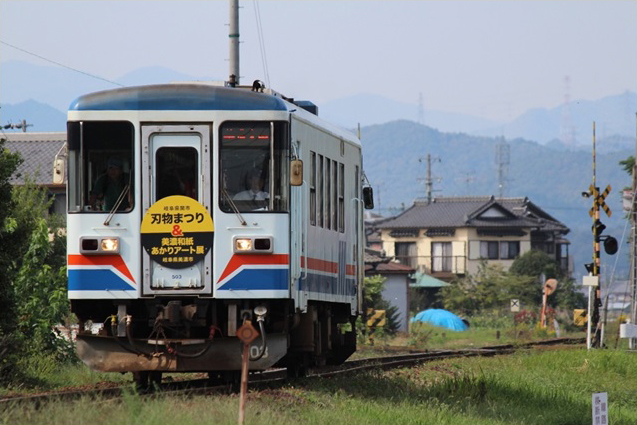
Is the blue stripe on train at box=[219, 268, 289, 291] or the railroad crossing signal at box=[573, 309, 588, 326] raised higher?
the blue stripe on train at box=[219, 268, 289, 291]

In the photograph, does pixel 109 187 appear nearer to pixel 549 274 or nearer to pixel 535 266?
pixel 549 274

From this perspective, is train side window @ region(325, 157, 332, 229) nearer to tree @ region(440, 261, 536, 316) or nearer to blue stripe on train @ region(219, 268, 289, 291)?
blue stripe on train @ region(219, 268, 289, 291)

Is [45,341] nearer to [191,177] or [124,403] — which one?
[191,177]

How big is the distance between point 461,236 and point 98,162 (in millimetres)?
60859

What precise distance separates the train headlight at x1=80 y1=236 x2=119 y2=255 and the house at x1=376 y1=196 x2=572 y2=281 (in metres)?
58.6

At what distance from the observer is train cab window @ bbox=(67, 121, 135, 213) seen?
41.3 ft

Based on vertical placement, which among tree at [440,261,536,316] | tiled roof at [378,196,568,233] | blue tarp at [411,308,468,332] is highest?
tiled roof at [378,196,568,233]

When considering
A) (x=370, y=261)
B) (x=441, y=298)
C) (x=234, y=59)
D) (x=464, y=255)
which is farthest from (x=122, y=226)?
(x=464, y=255)

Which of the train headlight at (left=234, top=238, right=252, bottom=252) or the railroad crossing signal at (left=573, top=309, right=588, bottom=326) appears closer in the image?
the train headlight at (left=234, top=238, right=252, bottom=252)

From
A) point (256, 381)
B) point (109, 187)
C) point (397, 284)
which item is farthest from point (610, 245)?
point (397, 284)

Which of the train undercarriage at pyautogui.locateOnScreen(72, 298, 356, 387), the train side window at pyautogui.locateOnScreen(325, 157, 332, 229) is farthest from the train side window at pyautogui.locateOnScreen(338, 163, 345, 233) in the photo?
the train undercarriage at pyautogui.locateOnScreen(72, 298, 356, 387)

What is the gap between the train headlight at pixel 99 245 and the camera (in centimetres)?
1244

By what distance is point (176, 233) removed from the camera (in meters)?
12.4

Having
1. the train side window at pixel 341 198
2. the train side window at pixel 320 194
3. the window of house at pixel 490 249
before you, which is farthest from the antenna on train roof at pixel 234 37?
the window of house at pixel 490 249
